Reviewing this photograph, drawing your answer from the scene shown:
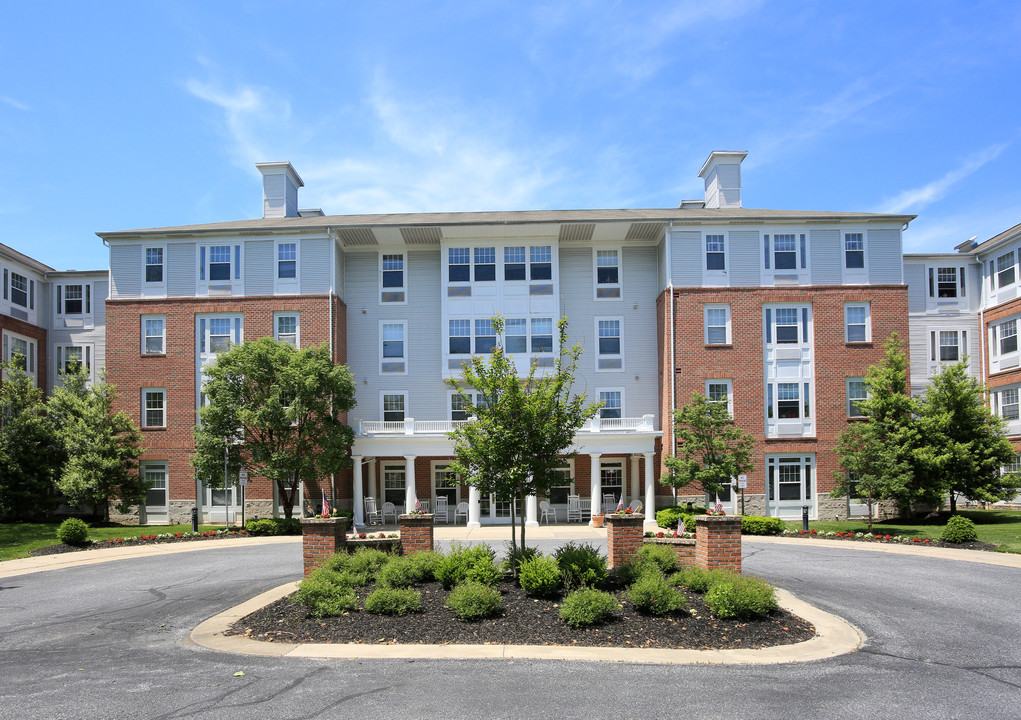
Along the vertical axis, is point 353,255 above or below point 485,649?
above

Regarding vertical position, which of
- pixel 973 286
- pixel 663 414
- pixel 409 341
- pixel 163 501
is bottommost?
pixel 163 501

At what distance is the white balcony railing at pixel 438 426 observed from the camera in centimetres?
2969

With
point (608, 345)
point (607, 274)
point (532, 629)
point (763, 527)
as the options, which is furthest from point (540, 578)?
point (607, 274)

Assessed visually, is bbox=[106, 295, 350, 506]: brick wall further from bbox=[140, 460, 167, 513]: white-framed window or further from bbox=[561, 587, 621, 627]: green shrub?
bbox=[561, 587, 621, 627]: green shrub

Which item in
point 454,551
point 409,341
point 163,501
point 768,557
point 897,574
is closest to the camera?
point 454,551

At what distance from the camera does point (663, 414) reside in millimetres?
31500

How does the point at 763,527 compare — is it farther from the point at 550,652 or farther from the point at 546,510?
the point at 550,652

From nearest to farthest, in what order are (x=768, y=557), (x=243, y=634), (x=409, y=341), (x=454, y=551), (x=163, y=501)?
(x=243, y=634) → (x=454, y=551) → (x=768, y=557) → (x=163, y=501) → (x=409, y=341)

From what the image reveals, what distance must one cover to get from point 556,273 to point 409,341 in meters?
7.41

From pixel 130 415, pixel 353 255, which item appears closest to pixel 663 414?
pixel 353 255

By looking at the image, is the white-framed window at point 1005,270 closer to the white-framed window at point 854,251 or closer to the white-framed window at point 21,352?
the white-framed window at point 854,251

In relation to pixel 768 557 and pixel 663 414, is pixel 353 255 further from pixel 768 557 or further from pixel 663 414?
pixel 768 557

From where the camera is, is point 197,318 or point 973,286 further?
point 973,286

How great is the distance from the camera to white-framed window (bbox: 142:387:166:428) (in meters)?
31.0
